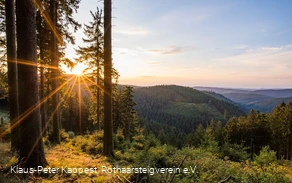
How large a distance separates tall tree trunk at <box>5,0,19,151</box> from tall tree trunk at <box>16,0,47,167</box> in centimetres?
325

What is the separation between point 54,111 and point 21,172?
7092 mm

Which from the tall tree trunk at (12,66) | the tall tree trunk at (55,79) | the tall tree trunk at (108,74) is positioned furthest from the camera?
the tall tree trunk at (55,79)

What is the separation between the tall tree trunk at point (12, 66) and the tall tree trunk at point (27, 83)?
10.7 ft

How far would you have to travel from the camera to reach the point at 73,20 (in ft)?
39.8

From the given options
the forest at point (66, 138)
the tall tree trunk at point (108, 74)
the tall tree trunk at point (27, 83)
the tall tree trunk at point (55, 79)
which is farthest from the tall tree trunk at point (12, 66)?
the tall tree trunk at point (108, 74)

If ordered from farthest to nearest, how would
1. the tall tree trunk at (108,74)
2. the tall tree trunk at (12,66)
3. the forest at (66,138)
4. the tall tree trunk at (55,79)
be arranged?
the tall tree trunk at (55,79) → the tall tree trunk at (108,74) → the tall tree trunk at (12,66) → the forest at (66,138)

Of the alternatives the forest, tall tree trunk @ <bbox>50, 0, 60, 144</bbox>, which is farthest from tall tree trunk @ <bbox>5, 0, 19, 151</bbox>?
tall tree trunk @ <bbox>50, 0, 60, 144</bbox>

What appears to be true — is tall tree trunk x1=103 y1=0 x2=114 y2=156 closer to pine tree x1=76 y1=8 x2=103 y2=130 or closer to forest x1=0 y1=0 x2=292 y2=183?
forest x1=0 y1=0 x2=292 y2=183

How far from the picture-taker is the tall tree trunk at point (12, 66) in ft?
27.2

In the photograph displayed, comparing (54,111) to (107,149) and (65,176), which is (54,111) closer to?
(107,149)

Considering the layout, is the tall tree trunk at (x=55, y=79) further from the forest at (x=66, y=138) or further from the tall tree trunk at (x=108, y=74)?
the tall tree trunk at (x=108, y=74)

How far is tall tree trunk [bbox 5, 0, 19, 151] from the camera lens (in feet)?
27.2

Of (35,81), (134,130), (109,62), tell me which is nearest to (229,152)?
(109,62)

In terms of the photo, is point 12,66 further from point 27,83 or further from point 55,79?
point 27,83
